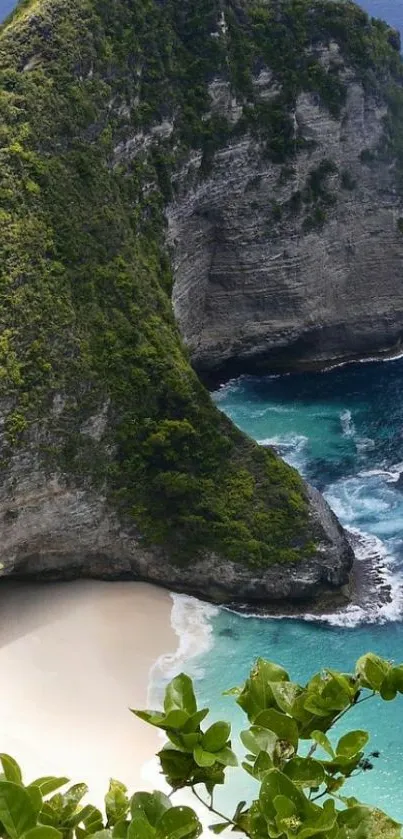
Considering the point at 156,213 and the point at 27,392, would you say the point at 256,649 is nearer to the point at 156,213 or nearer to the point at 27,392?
the point at 27,392

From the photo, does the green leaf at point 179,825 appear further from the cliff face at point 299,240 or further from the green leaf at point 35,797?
the cliff face at point 299,240

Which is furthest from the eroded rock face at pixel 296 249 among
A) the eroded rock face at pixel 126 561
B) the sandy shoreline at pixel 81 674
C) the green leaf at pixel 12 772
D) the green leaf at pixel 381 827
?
the green leaf at pixel 381 827

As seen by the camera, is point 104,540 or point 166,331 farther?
point 166,331

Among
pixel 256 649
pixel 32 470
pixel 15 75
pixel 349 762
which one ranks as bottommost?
pixel 256 649

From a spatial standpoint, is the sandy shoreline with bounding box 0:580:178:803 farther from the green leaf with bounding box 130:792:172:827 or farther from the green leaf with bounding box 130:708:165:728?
the green leaf with bounding box 130:792:172:827

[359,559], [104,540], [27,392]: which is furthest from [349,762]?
[359,559]

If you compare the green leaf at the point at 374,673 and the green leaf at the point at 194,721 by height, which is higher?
the green leaf at the point at 374,673

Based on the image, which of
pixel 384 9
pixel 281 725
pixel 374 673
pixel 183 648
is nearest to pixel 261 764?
pixel 281 725
